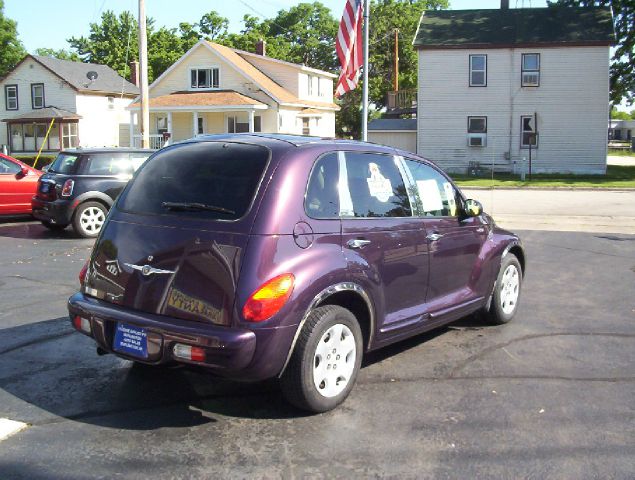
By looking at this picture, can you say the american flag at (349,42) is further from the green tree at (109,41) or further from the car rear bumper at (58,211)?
the green tree at (109,41)

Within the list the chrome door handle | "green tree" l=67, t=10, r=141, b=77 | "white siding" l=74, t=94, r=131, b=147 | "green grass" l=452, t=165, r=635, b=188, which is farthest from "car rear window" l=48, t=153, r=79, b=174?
"green tree" l=67, t=10, r=141, b=77

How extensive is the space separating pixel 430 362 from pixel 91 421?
8.49 ft

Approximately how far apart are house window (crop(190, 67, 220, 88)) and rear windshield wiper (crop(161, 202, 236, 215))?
1438 inches

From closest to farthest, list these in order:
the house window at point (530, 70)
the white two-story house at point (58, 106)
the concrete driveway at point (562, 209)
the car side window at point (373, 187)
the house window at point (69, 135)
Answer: the car side window at point (373, 187) → the concrete driveway at point (562, 209) → the house window at point (530, 70) → the white two-story house at point (58, 106) → the house window at point (69, 135)

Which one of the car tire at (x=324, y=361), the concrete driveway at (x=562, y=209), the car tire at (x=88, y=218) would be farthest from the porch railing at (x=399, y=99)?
the car tire at (x=324, y=361)

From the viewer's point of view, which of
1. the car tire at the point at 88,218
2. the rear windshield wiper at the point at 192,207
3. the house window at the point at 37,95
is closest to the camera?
the rear windshield wiper at the point at 192,207

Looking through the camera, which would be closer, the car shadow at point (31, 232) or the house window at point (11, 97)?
the car shadow at point (31, 232)

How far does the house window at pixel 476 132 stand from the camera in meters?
34.0

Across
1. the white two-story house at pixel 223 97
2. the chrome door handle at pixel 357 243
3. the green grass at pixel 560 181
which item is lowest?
the chrome door handle at pixel 357 243

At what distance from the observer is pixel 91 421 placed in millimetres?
4109

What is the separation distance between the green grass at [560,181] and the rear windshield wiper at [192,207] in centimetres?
2263

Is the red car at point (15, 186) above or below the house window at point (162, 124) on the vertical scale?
below

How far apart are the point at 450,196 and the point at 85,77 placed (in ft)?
153

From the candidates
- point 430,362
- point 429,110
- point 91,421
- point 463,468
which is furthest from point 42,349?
point 429,110
